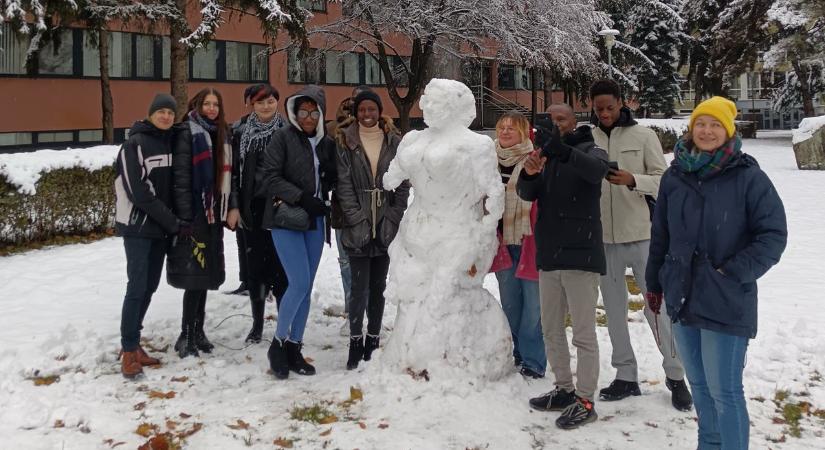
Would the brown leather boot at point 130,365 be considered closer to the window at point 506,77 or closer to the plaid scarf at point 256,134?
the plaid scarf at point 256,134

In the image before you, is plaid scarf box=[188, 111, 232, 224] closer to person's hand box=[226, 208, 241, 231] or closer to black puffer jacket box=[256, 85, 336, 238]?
person's hand box=[226, 208, 241, 231]

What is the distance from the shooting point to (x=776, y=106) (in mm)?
37094

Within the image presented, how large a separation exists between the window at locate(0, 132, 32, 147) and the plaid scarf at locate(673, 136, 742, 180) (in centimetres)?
2036

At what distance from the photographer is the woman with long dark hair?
207 inches

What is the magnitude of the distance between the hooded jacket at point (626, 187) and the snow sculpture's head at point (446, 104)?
3.18ft

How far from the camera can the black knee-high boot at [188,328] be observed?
5.52m

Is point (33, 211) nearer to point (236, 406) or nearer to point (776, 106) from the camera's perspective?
point (236, 406)

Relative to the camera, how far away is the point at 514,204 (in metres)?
5.02

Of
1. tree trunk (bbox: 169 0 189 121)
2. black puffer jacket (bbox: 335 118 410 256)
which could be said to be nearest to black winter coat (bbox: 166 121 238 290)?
black puffer jacket (bbox: 335 118 410 256)

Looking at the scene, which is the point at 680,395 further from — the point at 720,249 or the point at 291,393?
the point at 291,393

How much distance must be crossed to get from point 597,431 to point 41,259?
23.4 ft

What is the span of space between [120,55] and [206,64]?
3.26 m

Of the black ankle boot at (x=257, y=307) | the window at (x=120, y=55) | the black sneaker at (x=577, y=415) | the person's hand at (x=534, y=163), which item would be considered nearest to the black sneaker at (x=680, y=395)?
the black sneaker at (x=577, y=415)

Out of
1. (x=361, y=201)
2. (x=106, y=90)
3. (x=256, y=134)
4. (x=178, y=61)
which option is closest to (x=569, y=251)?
(x=361, y=201)
